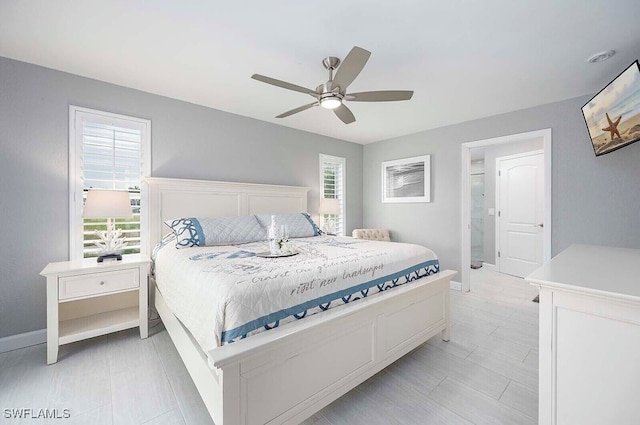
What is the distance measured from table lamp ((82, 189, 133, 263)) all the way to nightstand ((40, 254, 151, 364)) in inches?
5.0

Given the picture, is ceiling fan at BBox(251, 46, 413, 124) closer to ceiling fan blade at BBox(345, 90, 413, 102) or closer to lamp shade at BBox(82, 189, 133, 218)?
ceiling fan blade at BBox(345, 90, 413, 102)

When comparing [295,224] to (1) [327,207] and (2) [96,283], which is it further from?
(2) [96,283]

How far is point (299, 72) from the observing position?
253cm

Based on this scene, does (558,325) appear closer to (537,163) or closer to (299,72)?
(299,72)

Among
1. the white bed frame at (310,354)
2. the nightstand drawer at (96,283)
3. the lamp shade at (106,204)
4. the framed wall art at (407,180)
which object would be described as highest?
the framed wall art at (407,180)

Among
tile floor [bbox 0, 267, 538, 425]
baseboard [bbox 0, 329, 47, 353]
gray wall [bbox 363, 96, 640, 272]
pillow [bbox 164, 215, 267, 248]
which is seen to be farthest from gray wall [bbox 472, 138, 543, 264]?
baseboard [bbox 0, 329, 47, 353]

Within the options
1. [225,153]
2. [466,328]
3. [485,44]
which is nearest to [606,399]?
[466,328]

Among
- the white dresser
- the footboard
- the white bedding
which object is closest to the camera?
the white dresser

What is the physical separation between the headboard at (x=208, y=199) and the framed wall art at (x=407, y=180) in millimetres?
1802

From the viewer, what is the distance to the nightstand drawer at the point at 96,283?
2172mm

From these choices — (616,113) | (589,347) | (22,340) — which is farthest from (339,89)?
(22,340)

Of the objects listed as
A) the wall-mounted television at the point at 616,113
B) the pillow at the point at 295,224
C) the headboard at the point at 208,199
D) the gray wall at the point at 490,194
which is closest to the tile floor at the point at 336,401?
the headboard at the point at 208,199

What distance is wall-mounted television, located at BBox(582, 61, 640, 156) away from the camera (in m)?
1.98

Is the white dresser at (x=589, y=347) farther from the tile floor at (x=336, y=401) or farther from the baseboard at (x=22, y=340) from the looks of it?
the baseboard at (x=22, y=340)
